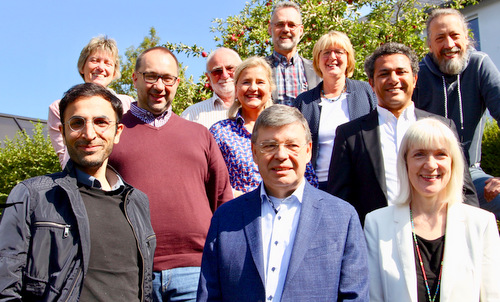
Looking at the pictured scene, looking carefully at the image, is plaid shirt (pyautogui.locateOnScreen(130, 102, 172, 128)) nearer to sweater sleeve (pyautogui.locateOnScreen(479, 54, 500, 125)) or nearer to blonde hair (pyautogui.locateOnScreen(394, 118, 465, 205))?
blonde hair (pyautogui.locateOnScreen(394, 118, 465, 205))

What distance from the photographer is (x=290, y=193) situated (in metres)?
2.97

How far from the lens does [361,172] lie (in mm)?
3680

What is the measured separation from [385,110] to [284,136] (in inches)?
51.4

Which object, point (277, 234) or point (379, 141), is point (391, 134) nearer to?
point (379, 141)

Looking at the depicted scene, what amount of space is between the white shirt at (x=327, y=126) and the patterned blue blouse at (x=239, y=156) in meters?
0.23

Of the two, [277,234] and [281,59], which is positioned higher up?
[281,59]

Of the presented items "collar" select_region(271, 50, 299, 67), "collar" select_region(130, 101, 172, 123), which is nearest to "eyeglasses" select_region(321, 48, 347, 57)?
"collar" select_region(271, 50, 299, 67)

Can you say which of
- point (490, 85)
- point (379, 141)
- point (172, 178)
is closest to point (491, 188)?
point (490, 85)

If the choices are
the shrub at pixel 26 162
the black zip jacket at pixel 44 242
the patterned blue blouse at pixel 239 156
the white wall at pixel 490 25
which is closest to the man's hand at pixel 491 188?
the patterned blue blouse at pixel 239 156

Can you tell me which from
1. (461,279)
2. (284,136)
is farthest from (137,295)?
(461,279)

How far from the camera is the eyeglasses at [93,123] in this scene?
293cm

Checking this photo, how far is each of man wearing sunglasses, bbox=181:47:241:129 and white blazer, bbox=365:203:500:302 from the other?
254cm

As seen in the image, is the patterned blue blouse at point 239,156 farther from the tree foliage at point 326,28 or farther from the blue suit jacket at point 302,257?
the tree foliage at point 326,28

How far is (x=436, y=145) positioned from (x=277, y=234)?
121 centimetres
